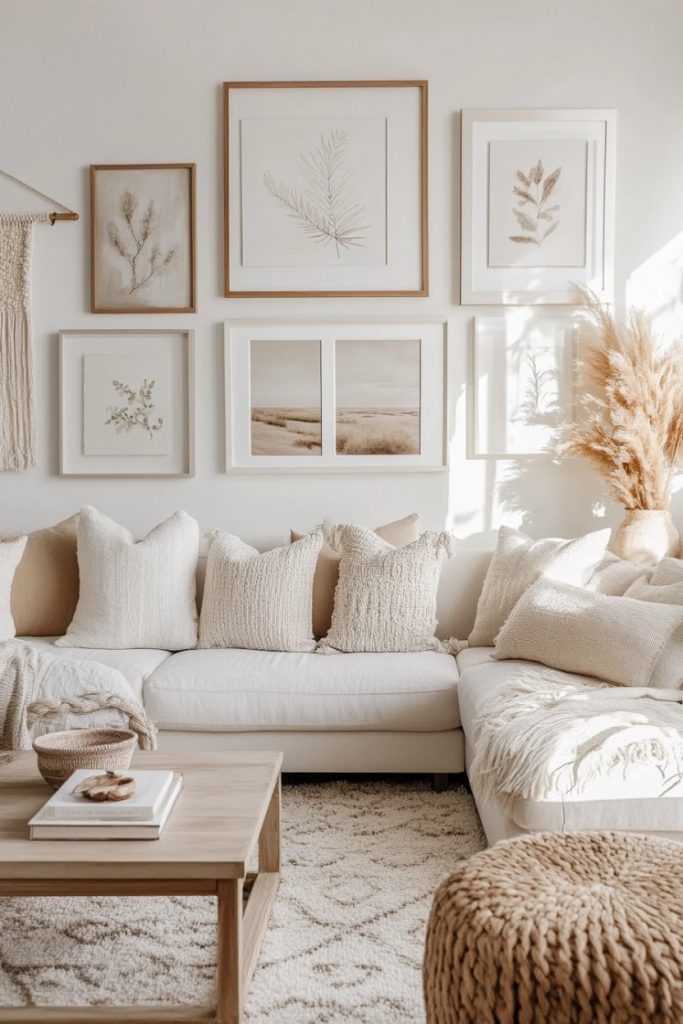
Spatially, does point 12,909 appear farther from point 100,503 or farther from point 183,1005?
point 100,503

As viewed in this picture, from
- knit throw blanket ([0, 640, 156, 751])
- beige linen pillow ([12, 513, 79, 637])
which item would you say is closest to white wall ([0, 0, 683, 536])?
beige linen pillow ([12, 513, 79, 637])

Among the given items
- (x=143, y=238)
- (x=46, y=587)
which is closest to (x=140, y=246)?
(x=143, y=238)

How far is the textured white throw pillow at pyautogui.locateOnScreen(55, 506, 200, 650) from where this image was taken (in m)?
3.35

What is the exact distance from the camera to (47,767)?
194 centimetres

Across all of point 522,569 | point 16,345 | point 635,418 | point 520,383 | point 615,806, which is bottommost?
point 615,806

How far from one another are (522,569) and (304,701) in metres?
0.88

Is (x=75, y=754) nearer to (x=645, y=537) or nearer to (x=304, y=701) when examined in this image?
(x=304, y=701)

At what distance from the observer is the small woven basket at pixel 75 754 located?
1.93 metres

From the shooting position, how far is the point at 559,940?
1277 mm

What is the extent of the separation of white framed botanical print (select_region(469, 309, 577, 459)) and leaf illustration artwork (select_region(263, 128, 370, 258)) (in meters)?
0.63

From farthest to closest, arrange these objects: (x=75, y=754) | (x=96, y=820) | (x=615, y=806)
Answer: (x=615, y=806) < (x=75, y=754) < (x=96, y=820)

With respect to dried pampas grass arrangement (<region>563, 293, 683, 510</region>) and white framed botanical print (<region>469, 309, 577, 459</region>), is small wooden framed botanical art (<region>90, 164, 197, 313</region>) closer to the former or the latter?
white framed botanical print (<region>469, 309, 577, 459</region>)

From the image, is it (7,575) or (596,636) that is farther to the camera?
(7,575)

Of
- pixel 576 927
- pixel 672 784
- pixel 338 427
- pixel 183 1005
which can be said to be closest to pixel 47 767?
pixel 183 1005
